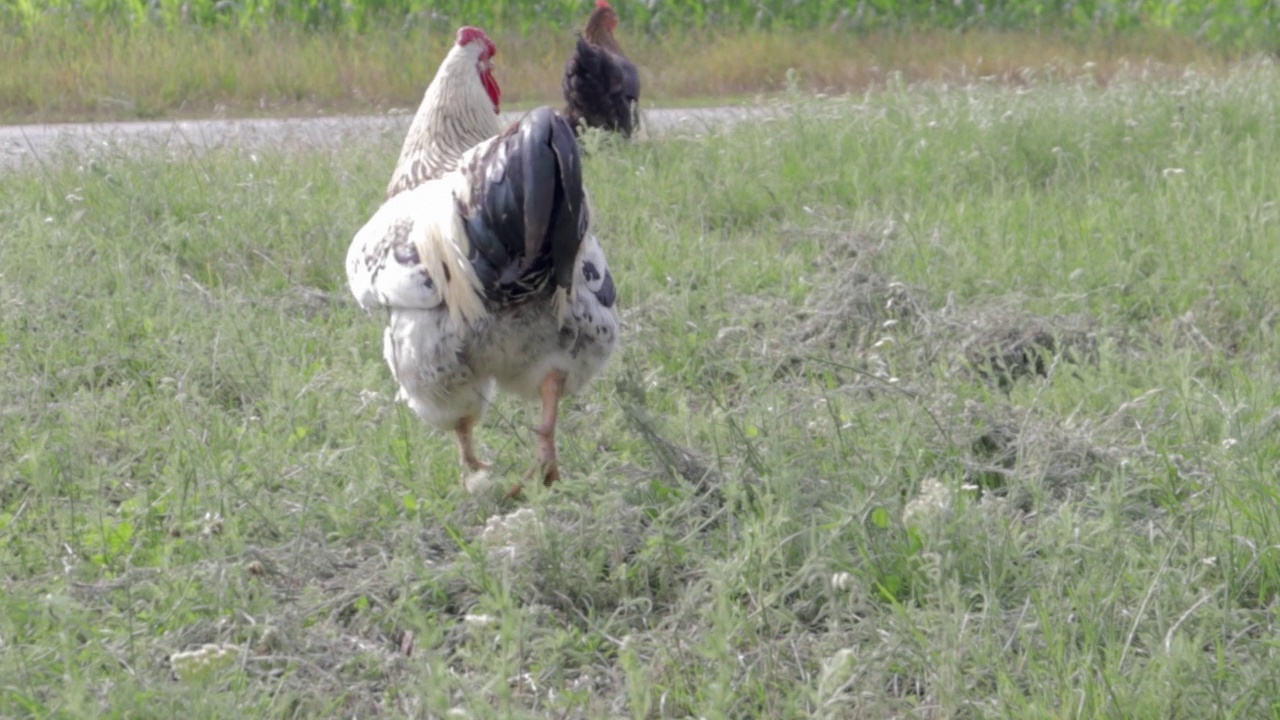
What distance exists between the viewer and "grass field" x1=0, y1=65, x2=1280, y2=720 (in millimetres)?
3203

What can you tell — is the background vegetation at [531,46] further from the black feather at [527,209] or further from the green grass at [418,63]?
the black feather at [527,209]

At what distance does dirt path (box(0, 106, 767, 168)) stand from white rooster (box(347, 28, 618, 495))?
3.89 m

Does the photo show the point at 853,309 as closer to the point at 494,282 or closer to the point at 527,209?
the point at 494,282

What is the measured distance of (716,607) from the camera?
11.3 feet

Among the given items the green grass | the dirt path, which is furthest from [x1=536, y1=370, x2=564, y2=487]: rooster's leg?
the green grass

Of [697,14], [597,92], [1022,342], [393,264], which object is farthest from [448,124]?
[697,14]

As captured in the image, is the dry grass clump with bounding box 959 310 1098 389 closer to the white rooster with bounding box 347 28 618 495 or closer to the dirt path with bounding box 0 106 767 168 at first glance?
the white rooster with bounding box 347 28 618 495

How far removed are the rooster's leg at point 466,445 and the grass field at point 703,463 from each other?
7 centimetres

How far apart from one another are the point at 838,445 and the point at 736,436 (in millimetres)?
311

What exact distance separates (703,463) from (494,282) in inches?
31.9

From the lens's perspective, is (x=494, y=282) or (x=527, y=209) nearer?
(x=527, y=209)

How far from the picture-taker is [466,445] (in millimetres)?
4621

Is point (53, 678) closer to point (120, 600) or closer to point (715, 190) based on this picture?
point (120, 600)

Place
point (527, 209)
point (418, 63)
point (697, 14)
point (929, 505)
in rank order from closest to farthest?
point (929, 505), point (527, 209), point (418, 63), point (697, 14)
